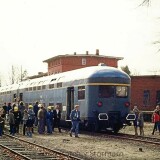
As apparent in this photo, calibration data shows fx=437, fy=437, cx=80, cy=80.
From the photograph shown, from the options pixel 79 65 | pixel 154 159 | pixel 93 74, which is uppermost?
pixel 79 65

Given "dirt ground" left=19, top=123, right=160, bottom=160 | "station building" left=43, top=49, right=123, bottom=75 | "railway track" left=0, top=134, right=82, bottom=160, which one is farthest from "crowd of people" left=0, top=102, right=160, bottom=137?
"station building" left=43, top=49, right=123, bottom=75

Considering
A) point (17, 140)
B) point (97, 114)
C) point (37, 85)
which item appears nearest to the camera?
point (17, 140)

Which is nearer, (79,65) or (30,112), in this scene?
(30,112)

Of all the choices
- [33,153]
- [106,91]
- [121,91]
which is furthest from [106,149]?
[121,91]

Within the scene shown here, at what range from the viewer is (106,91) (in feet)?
77.9

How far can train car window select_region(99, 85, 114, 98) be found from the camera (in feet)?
77.4

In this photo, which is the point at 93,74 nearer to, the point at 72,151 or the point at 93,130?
the point at 93,130

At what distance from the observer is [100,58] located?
285 feet

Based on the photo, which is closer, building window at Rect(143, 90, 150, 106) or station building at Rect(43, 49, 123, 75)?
building window at Rect(143, 90, 150, 106)

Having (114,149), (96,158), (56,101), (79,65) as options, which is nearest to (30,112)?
(56,101)

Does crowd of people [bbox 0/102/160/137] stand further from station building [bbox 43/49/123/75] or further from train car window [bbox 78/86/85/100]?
station building [bbox 43/49/123/75]

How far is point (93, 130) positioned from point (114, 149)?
804cm

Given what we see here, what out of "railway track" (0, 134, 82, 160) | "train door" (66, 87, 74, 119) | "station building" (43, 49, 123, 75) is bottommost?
"railway track" (0, 134, 82, 160)

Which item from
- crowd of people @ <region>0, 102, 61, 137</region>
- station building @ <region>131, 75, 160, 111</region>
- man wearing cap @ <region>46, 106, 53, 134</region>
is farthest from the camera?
station building @ <region>131, 75, 160, 111</region>
